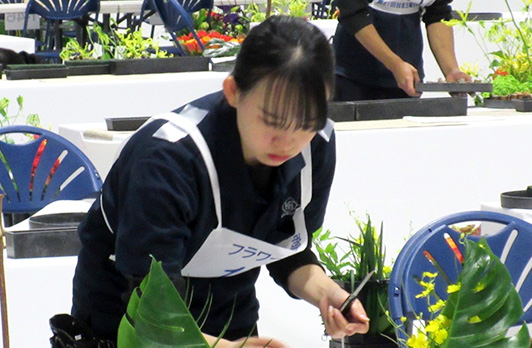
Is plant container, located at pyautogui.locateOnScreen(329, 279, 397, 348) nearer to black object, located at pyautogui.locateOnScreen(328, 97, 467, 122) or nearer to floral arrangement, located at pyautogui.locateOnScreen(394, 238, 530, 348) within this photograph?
floral arrangement, located at pyautogui.locateOnScreen(394, 238, 530, 348)

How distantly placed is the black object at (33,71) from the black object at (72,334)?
8.75 ft

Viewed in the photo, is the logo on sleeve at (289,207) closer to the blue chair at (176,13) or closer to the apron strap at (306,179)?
the apron strap at (306,179)

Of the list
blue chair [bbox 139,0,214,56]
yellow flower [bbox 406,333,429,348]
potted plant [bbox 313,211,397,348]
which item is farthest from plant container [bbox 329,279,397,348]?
blue chair [bbox 139,0,214,56]

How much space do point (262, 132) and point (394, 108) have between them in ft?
5.66

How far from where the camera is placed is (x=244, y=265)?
50.0 inches

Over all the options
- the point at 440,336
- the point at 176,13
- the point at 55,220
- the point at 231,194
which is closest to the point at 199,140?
the point at 231,194

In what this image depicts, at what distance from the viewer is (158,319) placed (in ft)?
2.24

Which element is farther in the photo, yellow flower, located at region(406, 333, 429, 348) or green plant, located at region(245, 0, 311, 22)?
green plant, located at region(245, 0, 311, 22)

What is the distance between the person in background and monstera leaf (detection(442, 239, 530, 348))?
1.99 metres

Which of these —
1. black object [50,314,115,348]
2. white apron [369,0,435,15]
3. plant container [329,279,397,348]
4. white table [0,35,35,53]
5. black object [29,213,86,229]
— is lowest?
white table [0,35,35,53]

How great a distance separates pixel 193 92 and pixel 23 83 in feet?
2.05

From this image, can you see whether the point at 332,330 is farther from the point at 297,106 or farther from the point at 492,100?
the point at 492,100

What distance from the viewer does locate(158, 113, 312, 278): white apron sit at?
121 centimetres

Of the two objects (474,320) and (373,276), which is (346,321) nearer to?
(373,276)
